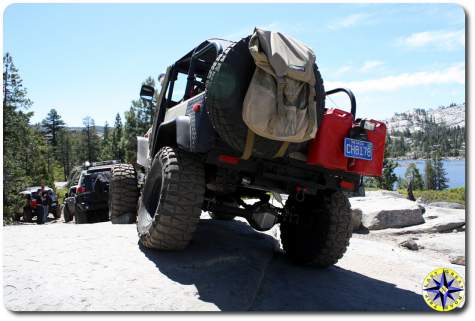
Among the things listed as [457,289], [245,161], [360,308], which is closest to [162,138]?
[245,161]

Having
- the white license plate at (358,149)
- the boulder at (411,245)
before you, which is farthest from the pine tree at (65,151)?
the white license plate at (358,149)

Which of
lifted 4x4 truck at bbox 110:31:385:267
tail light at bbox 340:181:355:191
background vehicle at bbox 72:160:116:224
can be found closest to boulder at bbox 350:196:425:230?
lifted 4x4 truck at bbox 110:31:385:267

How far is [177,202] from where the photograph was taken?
3.70 m

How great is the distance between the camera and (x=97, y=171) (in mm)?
12289

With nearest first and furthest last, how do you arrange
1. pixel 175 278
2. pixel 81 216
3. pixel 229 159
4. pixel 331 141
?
pixel 175 278, pixel 229 159, pixel 331 141, pixel 81 216

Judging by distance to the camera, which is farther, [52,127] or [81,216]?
[52,127]

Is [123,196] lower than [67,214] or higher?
higher

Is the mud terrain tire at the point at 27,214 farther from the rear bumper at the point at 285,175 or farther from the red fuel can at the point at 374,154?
the red fuel can at the point at 374,154

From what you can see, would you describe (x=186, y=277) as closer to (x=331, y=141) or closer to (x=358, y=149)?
(x=331, y=141)

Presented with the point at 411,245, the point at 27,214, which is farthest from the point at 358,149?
the point at 27,214

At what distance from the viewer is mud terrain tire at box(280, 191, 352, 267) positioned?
181 inches

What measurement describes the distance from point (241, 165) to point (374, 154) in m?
1.33

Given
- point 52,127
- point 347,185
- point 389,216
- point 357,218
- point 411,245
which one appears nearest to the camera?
point 347,185

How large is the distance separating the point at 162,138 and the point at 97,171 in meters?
8.16
